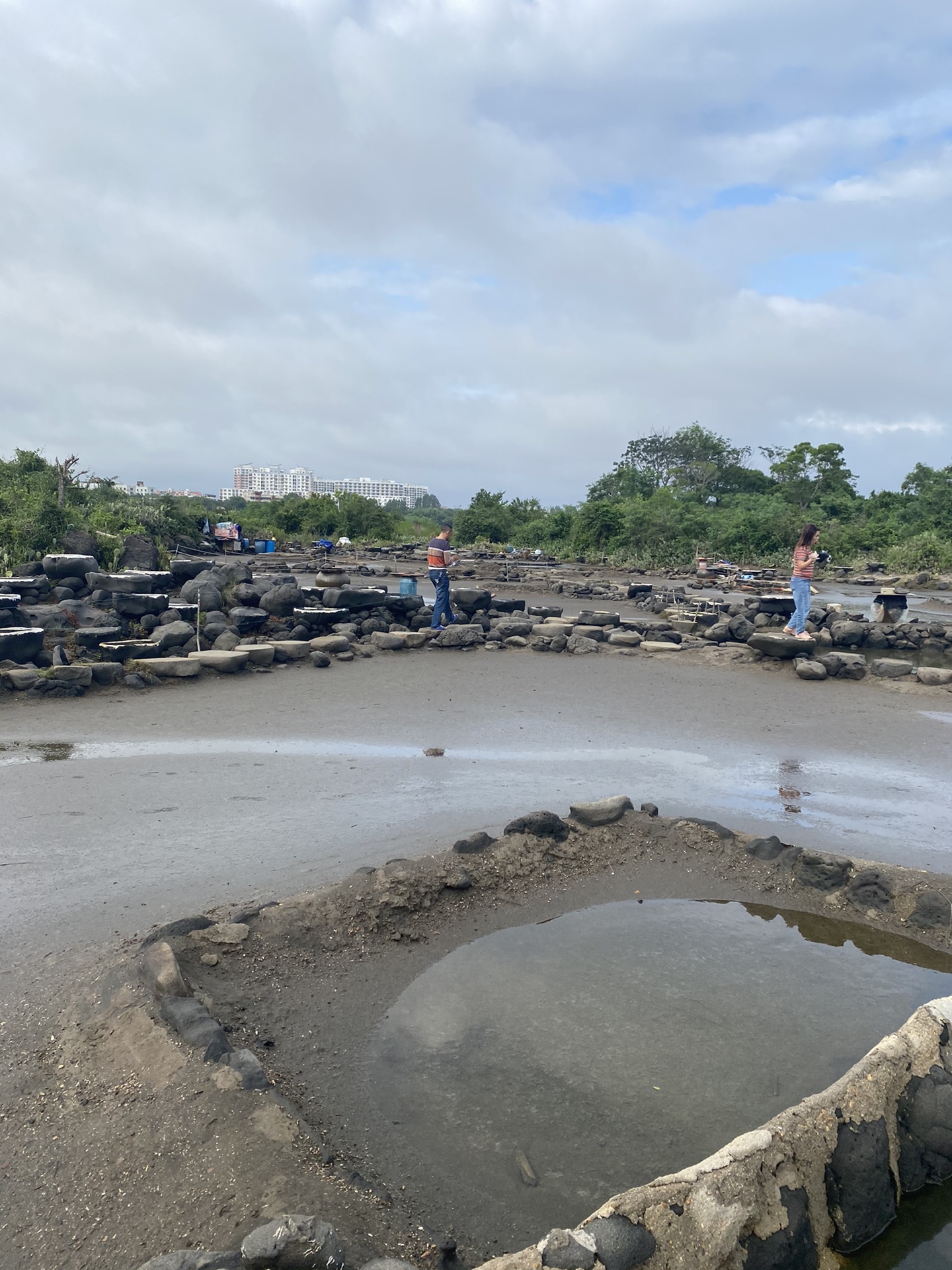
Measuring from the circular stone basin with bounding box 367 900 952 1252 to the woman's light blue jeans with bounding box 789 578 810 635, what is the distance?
891 centimetres

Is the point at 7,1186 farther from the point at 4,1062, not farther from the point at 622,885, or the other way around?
the point at 622,885

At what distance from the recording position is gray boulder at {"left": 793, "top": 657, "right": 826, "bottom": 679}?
449 inches

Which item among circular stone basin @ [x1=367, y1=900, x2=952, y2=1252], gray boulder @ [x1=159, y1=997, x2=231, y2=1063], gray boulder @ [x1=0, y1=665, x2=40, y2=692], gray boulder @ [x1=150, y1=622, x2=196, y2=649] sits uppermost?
gray boulder @ [x1=150, y1=622, x2=196, y2=649]

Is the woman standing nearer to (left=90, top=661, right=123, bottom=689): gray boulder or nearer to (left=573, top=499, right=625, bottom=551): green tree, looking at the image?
A: (left=90, top=661, right=123, bottom=689): gray boulder

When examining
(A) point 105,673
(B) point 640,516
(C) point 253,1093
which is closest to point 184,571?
(A) point 105,673

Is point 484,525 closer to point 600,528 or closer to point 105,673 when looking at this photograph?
point 600,528

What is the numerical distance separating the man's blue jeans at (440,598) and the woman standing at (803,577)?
5473mm

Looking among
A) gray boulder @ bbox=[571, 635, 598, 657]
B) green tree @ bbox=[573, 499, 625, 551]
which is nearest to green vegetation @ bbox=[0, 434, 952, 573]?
green tree @ bbox=[573, 499, 625, 551]

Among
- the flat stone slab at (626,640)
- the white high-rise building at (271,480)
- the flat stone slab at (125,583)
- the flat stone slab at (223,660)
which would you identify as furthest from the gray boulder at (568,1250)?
the white high-rise building at (271,480)

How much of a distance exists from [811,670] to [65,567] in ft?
40.6

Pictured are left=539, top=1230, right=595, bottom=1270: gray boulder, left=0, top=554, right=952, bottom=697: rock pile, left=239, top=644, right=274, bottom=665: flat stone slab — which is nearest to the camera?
left=539, top=1230, right=595, bottom=1270: gray boulder

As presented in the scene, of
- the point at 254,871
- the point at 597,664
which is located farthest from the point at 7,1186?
the point at 597,664

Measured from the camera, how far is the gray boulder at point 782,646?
1220cm

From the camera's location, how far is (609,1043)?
3371 mm
